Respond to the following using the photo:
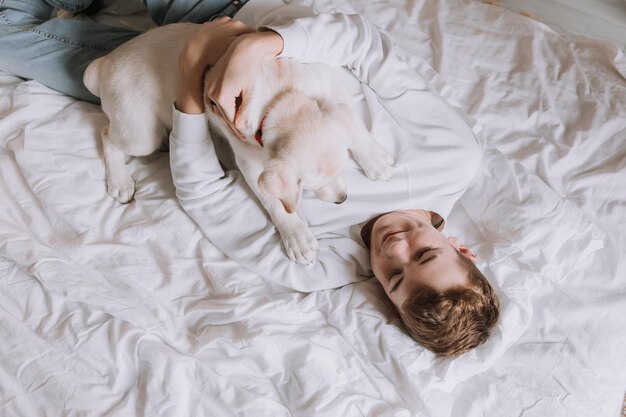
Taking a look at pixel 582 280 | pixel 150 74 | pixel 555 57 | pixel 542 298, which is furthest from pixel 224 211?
pixel 555 57

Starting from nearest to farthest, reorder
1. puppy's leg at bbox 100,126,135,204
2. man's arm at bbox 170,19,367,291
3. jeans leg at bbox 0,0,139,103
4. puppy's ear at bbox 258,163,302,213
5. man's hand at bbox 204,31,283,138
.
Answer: puppy's ear at bbox 258,163,302,213 → man's hand at bbox 204,31,283,138 → man's arm at bbox 170,19,367,291 → puppy's leg at bbox 100,126,135,204 → jeans leg at bbox 0,0,139,103

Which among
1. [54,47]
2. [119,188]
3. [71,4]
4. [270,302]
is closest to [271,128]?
[270,302]

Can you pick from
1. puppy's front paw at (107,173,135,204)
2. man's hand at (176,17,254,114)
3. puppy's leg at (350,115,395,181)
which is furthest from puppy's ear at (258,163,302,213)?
puppy's front paw at (107,173,135,204)

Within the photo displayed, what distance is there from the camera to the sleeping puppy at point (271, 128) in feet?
5.02

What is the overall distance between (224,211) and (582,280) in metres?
1.28

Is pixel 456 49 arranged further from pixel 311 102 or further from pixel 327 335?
pixel 327 335

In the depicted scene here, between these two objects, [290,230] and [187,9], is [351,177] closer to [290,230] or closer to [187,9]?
[290,230]

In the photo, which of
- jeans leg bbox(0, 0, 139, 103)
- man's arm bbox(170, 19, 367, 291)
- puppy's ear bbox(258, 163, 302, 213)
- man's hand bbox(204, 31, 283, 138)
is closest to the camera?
puppy's ear bbox(258, 163, 302, 213)

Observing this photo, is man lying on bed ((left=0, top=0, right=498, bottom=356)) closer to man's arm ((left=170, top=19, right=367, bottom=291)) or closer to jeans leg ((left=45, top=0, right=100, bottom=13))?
man's arm ((left=170, top=19, right=367, bottom=291))

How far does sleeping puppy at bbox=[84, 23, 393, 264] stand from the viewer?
1.53 m

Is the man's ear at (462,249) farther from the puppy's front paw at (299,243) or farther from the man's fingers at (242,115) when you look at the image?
the man's fingers at (242,115)

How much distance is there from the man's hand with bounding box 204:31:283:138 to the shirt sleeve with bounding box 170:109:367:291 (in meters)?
0.20

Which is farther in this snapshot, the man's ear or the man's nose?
the man's ear

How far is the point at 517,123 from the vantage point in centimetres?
228
